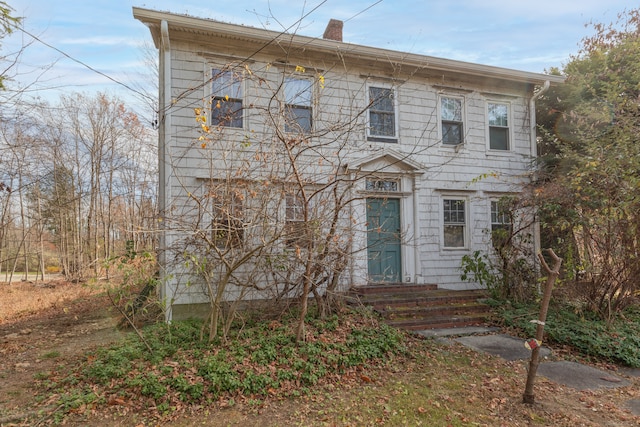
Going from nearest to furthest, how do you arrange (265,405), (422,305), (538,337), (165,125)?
1. (538,337)
2. (265,405)
3. (165,125)
4. (422,305)

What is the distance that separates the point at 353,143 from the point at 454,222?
336 centimetres

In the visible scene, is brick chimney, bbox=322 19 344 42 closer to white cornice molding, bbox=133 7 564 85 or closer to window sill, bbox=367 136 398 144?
white cornice molding, bbox=133 7 564 85

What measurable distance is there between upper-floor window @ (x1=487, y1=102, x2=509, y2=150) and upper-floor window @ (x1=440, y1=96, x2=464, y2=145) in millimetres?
915

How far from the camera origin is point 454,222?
9.04m

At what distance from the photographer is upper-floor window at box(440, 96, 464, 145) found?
30.0ft

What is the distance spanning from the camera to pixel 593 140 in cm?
744

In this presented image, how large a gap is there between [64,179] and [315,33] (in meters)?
14.0

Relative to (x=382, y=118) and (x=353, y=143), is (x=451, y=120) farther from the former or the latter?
(x=353, y=143)

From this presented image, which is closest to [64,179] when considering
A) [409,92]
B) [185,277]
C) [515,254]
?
[185,277]

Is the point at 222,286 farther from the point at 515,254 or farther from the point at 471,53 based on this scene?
the point at 471,53

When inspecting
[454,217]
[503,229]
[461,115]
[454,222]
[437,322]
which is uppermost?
[461,115]

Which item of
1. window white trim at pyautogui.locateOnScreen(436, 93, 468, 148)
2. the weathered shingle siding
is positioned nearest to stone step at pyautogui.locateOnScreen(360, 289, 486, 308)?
the weathered shingle siding

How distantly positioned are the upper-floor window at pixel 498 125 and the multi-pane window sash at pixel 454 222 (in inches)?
76.1

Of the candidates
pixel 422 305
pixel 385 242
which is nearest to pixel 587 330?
pixel 422 305
